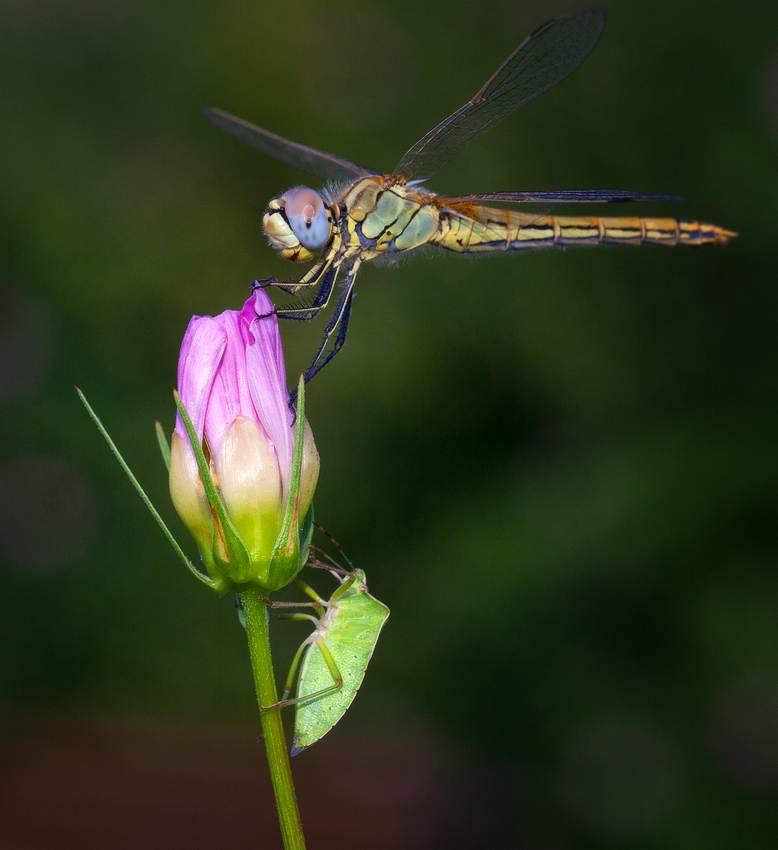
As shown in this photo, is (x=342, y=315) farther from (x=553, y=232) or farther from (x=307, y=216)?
(x=553, y=232)

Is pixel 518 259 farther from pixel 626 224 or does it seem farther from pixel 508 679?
pixel 508 679

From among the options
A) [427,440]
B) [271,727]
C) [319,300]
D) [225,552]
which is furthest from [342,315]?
[427,440]

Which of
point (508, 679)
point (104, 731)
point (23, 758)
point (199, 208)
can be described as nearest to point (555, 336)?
point (508, 679)

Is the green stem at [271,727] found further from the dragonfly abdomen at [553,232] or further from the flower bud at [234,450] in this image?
the dragonfly abdomen at [553,232]

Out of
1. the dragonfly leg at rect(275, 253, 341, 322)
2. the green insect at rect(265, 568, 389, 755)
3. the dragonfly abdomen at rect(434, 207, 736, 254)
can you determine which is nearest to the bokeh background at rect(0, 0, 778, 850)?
the dragonfly abdomen at rect(434, 207, 736, 254)

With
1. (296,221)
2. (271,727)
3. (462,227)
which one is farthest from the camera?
(462,227)

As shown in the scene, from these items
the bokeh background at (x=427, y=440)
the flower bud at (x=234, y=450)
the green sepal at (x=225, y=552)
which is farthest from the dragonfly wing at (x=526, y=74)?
the bokeh background at (x=427, y=440)
